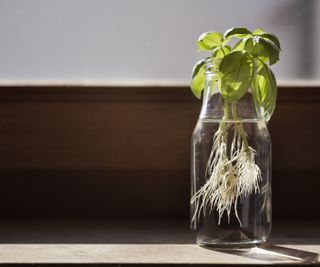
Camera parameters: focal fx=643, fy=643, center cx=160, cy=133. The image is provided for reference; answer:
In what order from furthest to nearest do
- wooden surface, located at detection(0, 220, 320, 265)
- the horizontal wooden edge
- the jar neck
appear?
the horizontal wooden edge < the jar neck < wooden surface, located at detection(0, 220, 320, 265)

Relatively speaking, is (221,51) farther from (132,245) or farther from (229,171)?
(132,245)

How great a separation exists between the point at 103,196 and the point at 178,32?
343mm

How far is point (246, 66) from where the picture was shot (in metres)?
0.78

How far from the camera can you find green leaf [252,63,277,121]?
799 mm

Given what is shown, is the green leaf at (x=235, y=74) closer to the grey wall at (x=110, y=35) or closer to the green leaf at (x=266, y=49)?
the green leaf at (x=266, y=49)

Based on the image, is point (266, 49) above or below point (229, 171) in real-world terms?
above

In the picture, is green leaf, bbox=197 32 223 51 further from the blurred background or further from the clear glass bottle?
the blurred background

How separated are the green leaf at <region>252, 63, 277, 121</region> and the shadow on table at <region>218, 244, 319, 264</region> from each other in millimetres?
168

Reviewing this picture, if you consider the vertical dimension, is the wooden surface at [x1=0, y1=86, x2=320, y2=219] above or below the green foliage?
below

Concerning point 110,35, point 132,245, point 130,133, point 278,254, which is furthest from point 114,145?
point 278,254

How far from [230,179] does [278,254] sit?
0.37ft

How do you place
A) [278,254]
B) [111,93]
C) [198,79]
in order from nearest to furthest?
[278,254] < [198,79] < [111,93]

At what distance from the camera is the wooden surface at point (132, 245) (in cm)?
72

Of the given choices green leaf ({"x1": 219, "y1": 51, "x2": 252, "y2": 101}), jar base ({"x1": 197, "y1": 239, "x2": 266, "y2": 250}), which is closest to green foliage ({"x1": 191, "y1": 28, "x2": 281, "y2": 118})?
green leaf ({"x1": 219, "y1": 51, "x2": 252, "y2": 101})
